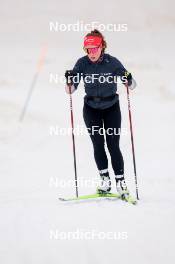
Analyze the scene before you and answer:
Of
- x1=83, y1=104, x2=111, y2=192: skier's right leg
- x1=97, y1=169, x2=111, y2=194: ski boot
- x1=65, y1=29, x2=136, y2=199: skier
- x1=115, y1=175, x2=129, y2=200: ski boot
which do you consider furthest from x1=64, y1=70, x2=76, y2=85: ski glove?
x1=115, y1=175, x2=129, y2=200: ski boot

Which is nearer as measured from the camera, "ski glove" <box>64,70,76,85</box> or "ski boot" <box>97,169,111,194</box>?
"ski glove" <box>64,70,76,85</box>

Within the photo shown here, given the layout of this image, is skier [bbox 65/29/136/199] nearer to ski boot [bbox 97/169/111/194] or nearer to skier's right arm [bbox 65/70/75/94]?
skier's right arm [bbox 65/70/75/94]

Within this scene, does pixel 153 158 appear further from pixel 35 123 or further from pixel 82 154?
pixel 35 123

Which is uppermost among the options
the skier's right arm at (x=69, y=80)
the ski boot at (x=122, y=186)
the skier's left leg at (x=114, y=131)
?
the skier's right arm at (x=69, y=80)

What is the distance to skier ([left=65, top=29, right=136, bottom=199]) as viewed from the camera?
727cm

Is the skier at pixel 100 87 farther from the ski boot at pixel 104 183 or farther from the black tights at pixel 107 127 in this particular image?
the ski boot at pixel 104 183

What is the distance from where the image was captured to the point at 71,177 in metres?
13.6

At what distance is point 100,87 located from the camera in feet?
24.1

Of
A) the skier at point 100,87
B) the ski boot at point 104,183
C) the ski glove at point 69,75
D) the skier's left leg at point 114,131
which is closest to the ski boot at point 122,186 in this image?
the skier at point 100,87

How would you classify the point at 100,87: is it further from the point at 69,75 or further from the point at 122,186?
the point at 122,186

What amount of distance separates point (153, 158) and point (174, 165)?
2.44 m

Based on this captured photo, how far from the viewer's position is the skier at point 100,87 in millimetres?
7268

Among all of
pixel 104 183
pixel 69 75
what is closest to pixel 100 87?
pixel 69 75

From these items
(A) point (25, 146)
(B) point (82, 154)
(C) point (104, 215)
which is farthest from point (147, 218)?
(A) point (25, 146)
